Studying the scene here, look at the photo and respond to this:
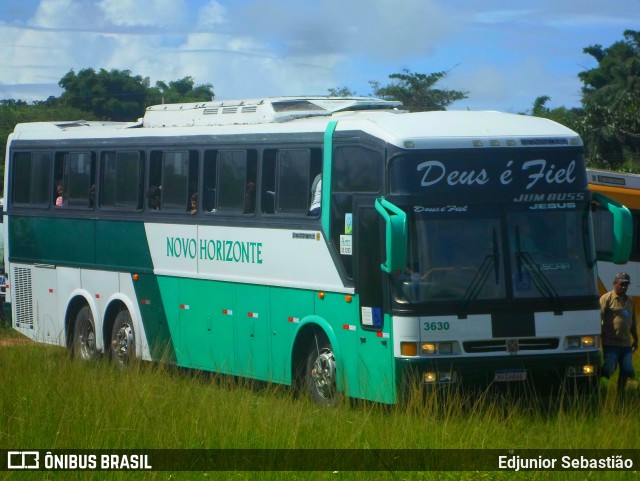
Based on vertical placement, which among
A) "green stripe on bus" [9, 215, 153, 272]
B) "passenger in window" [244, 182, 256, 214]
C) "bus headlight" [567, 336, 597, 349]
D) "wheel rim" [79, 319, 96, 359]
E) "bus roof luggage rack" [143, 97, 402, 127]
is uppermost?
"bus roof luggage rack" [143, 97, 402, 127]

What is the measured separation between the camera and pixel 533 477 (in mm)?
8719

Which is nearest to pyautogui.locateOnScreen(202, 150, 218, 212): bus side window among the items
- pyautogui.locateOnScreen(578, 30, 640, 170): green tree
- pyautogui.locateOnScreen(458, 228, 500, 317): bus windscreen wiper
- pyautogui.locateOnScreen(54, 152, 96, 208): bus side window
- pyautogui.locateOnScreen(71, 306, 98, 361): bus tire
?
pyautogui.locateOnScreen(54, 152, 96, 208): bus side window

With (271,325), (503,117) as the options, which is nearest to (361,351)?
(271,325)

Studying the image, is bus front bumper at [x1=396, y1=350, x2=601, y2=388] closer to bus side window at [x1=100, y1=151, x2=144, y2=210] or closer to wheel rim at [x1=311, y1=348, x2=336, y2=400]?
wheel rim at [x1=311, y1=348, x2=336, y2=400]

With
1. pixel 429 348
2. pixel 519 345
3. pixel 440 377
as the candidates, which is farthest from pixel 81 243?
pixel 519 345

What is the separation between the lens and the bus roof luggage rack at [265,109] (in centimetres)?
1493

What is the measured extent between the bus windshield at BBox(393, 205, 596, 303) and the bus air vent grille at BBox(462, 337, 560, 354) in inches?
16.9

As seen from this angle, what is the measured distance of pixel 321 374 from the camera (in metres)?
13.3

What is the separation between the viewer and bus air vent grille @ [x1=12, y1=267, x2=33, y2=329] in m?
19.3

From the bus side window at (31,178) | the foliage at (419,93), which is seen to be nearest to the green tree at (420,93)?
the foliage at (419,93)

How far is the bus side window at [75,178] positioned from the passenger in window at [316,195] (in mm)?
5356

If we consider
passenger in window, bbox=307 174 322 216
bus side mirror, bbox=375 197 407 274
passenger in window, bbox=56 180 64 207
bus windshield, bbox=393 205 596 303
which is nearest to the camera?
bus side mirror, bbox=375 197 407 274

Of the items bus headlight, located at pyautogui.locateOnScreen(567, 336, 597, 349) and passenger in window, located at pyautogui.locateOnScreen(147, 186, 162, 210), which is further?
passenger in window, located at pyautogui.locateOnScreen(147, 186, 162, 210)

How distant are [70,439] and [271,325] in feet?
14.7
